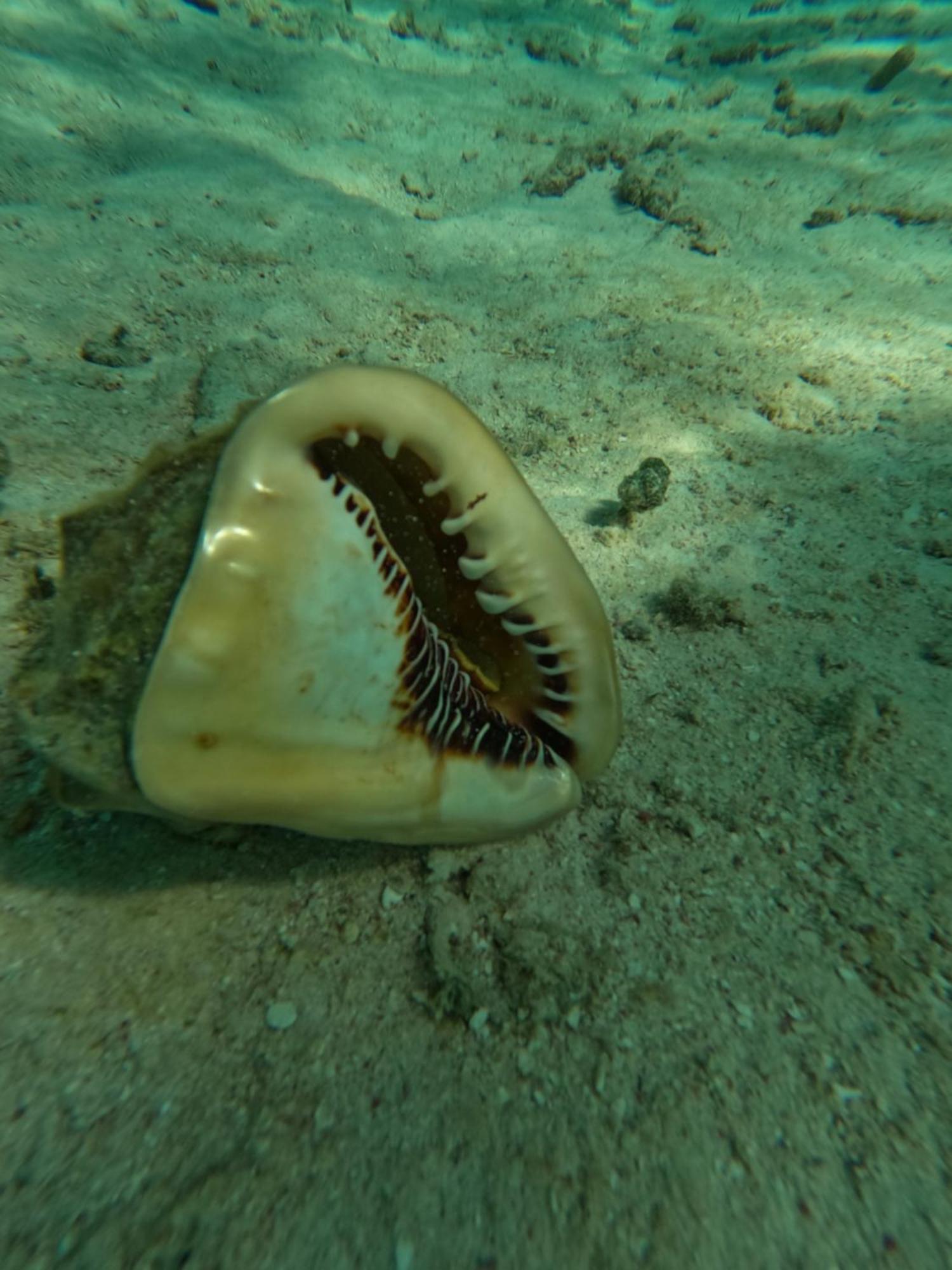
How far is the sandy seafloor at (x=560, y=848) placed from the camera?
113 centimetres

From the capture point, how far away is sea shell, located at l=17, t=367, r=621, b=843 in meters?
1.21

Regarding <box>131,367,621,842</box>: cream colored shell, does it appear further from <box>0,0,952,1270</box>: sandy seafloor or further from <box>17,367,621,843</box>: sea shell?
<box>0,0,952,1270</box>: sandy seafloor

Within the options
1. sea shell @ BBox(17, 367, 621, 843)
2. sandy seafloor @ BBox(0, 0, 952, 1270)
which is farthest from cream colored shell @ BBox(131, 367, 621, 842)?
sandy seafloor @ BBox(0, 0, 952, 1270)

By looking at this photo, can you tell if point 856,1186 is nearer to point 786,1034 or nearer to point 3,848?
point 786,1034

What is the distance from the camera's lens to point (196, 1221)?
3.55 feet

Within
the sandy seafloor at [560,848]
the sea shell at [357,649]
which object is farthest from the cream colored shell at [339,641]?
the sandy seafloor at [560,848]

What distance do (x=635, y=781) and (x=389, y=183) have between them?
558cm

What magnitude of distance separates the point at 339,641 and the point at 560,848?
83 cm

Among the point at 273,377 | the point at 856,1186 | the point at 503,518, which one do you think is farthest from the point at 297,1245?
the point at 273,377

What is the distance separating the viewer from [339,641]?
1.33m

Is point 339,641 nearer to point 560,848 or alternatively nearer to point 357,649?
point 357,649

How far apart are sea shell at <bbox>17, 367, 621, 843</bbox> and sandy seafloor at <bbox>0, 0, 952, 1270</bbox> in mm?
265

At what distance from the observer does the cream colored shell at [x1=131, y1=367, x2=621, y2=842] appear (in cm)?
121

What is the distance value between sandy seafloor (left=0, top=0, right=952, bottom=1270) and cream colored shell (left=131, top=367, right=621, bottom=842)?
0.93 feet
